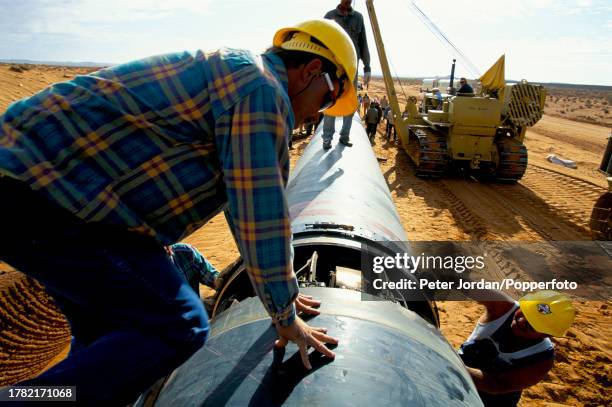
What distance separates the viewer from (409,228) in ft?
25.3

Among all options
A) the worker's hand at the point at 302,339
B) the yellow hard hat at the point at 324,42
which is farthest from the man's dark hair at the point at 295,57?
the worker's hand at the point at 302,339

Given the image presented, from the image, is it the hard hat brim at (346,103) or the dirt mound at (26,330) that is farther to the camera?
the dirt mound at (26,330)

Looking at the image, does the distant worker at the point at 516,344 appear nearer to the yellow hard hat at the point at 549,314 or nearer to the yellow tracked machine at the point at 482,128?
the yellow hard hat at the point at 549,314

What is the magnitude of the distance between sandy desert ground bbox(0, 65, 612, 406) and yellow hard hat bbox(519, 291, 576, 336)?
151 cm

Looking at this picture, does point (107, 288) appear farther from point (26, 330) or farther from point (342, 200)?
point (26, 330)

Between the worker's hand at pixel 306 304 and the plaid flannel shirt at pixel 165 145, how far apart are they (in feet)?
1.29

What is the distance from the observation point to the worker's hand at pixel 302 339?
1.50 meters

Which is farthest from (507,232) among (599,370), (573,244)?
(599,370)

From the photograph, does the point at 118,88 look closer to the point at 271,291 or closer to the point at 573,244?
the point at 271,291

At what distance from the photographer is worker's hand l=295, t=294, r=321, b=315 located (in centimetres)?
182

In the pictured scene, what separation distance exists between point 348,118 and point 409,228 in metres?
2.77

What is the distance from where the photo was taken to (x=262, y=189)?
1.34 meters

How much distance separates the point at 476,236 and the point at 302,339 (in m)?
6.90

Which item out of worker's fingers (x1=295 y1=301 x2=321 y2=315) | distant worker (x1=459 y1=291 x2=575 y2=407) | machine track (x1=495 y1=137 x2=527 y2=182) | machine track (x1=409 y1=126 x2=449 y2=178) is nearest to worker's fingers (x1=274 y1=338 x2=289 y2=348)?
worker's fingers (x1=295 y1=301 x2=321 y2=315)
